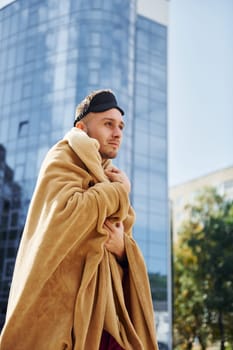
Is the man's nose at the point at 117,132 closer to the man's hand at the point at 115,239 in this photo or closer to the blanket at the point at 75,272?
the blanket at the point at 75,272

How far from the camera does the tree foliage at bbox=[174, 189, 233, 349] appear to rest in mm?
15461

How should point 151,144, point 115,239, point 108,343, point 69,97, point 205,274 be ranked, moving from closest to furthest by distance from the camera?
point 108,343 → point 115,239 → point 69,97 → point 205,274 → point 151,144

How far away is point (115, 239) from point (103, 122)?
43cm

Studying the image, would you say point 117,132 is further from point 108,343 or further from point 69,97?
point 69,97

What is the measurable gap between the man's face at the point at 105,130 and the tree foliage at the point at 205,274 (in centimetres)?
1476

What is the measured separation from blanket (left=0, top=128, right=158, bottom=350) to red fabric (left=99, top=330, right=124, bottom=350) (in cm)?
2

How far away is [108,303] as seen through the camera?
52.1 inches

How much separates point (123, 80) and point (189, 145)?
388cm

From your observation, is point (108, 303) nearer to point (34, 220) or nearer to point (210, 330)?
point (34, 220)

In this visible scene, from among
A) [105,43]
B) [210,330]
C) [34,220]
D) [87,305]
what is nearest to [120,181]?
[34,220]

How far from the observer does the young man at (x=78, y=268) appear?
4.04 ft

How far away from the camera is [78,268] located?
4.34 feet

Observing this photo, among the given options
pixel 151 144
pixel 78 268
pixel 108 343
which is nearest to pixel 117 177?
pixel 78 268

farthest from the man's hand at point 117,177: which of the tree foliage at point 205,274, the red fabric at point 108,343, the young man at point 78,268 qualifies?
the tree foliage at point 205,274
